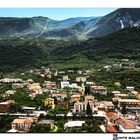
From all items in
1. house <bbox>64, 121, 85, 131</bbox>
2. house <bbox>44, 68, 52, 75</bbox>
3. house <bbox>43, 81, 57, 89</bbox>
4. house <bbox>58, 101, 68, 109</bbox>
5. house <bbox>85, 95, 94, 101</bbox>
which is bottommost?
house <bbox>64, 121, 85, 131</bbox>

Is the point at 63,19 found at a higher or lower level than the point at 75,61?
higher

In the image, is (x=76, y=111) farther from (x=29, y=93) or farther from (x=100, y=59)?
(x=100, y=59)

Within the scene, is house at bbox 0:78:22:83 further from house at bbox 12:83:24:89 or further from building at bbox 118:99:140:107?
building at bbox 118:99:140:107

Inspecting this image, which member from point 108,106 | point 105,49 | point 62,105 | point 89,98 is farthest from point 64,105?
point 105,49

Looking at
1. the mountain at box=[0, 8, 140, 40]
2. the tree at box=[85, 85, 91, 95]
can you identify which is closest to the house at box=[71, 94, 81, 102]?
the tree at box=[85, 85, 91, 95]

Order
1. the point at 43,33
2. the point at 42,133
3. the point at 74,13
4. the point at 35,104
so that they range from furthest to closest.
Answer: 1. the point at 43,33
2. the point at 74,13
3. the point at 35,104
4. the point at 42,133
